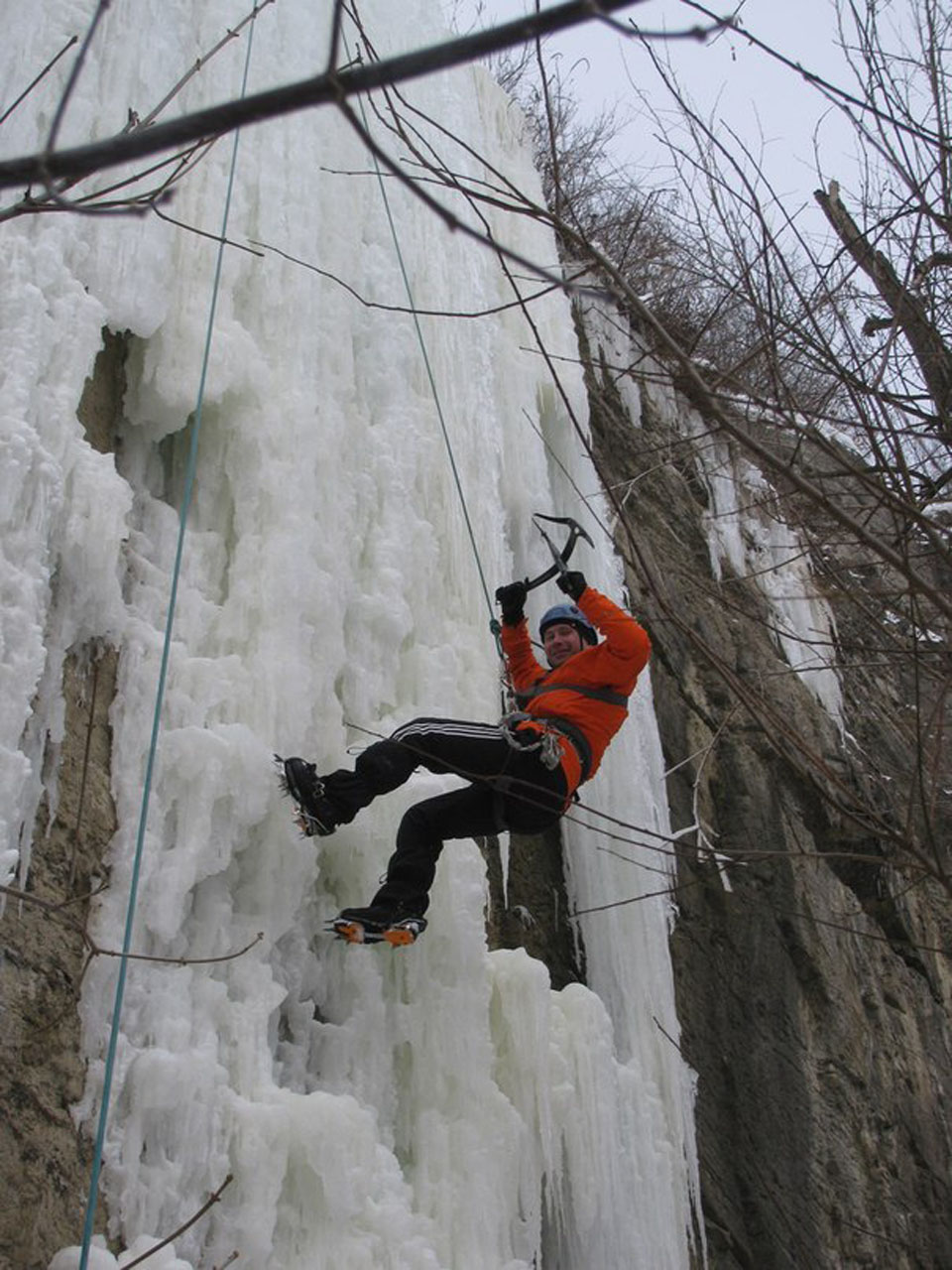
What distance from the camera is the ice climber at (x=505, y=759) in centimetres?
325

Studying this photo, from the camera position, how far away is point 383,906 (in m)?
3.26

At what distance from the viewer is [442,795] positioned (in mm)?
3574

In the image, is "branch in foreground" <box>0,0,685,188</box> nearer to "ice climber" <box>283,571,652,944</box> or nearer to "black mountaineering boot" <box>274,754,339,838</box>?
"ice climber" <box>283,571,652,944</box>

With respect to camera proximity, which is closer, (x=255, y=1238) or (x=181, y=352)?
(x=255, y=1238)

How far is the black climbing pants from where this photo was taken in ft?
10.9

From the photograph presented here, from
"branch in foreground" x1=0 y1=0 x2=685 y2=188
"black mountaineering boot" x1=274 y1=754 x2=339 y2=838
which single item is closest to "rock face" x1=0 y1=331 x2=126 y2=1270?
"black mountaineering boot" x1=274 y1=754 x2=339 y2=838

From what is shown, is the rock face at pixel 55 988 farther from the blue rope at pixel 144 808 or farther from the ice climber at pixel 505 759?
the ice climber at pixel 505 759

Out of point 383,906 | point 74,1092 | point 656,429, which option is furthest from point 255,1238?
point 656,429

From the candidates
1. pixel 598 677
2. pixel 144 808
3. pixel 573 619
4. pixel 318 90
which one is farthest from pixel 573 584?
pixel 318 90

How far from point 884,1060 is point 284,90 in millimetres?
5718

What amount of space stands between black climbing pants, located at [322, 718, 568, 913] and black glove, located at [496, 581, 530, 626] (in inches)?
22.8

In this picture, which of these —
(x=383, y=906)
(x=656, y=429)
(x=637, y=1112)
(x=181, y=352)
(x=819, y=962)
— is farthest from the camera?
(x=656, y=429)

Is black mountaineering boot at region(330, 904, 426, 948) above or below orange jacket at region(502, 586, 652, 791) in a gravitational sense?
below

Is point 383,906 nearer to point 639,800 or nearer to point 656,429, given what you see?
point 639,800
